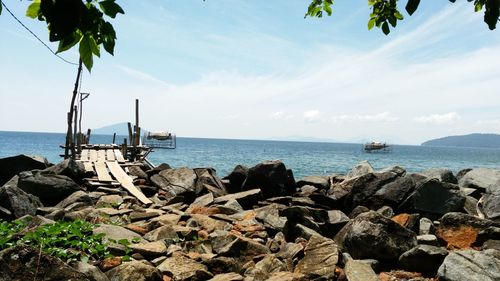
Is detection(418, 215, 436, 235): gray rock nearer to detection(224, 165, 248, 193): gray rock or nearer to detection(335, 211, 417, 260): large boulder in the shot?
detection(335, 211, 417, 260): large boulder

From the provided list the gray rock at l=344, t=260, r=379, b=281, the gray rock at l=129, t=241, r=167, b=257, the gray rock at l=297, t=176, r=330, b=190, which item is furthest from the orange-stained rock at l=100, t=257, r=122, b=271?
the gray rock at l=297, t=176, r=330, b=190

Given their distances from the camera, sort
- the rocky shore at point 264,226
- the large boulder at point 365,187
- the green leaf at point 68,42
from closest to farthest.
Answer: the green leaf at point 68,42 < the rocky shore at point 264,226 < the large boulder at point 365,187

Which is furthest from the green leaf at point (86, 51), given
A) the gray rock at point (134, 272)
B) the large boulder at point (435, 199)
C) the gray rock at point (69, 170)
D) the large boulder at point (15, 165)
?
the large boulder at point (15, 165)

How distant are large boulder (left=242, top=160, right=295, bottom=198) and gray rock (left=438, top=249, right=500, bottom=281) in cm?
682

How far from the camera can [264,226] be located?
9.26 m

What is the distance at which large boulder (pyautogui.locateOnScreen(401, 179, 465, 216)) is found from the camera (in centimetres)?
1135

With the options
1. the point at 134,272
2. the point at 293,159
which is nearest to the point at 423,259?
the point at 134,272

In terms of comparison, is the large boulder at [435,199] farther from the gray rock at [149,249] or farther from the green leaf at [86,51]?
the green leaf at [86,51]

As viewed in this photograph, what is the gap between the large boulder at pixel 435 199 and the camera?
1135 cm

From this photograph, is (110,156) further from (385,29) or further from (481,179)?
(385,29)

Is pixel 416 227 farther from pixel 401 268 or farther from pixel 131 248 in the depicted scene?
pixel 131 248

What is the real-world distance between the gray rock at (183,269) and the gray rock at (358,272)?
87.3 inches

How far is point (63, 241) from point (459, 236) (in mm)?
8182

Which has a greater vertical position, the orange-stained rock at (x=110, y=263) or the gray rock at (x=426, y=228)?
the orange-stained rock at (x=110, y=263)
